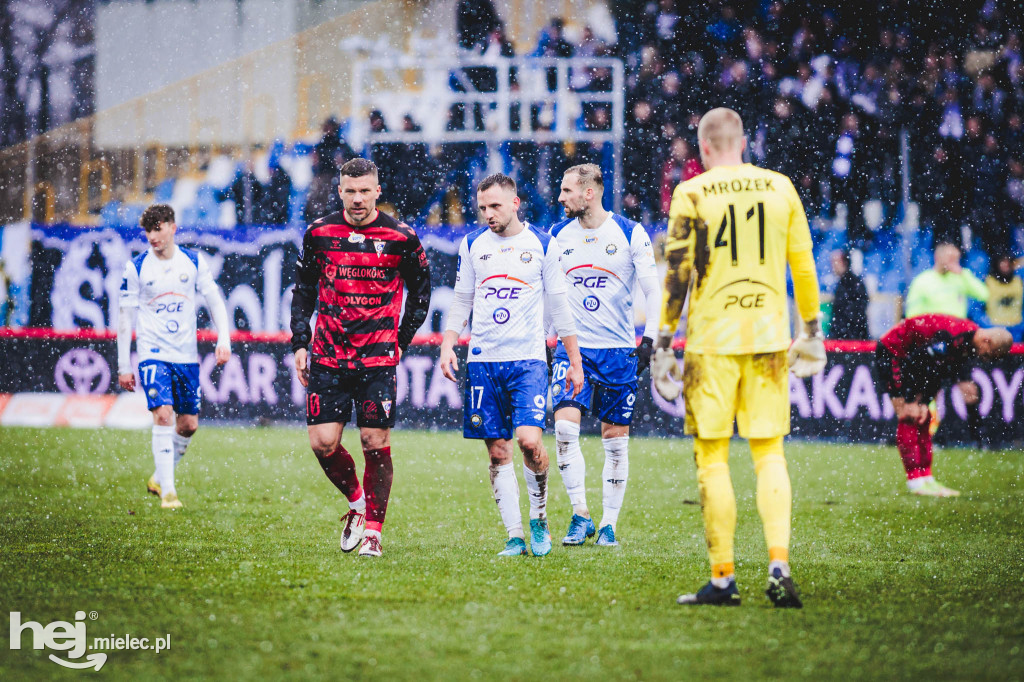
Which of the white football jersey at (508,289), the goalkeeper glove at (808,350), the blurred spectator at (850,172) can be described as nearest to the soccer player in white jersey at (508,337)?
the white football jersey at (508,289)

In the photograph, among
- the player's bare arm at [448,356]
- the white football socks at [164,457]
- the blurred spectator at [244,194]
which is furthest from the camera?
the blurred spectator at [244,194]

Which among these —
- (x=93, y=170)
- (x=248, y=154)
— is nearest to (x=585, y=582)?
(x=248, y=154)

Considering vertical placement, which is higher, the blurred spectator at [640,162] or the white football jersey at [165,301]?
the blurred spectator at [640,162]

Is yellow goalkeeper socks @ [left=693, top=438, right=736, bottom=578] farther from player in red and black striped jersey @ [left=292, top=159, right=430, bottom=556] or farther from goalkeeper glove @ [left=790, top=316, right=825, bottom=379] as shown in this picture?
player in red and black striped jersey @ [left=292, top=159, right=430, bottom=556]

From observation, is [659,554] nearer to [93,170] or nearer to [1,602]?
[1,602]

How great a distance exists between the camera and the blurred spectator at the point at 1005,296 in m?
15.0

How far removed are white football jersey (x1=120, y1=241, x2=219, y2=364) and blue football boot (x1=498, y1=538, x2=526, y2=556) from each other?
3.37 metres

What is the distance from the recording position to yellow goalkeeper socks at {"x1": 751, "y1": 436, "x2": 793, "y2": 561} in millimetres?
4512

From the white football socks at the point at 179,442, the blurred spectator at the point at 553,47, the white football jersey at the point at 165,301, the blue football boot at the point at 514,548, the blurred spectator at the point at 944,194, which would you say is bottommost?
the blue football boot at the point at 514,548

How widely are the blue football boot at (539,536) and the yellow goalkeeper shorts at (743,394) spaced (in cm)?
165

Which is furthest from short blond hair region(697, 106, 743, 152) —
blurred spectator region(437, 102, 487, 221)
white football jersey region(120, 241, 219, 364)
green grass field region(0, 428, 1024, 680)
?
blurred spectator region(437, 102, 487, 221)

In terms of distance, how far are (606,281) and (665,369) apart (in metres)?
2.00

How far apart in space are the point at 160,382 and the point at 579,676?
5516mm

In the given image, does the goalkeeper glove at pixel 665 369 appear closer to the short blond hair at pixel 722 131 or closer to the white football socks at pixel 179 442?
the short blond hair at pixel 722 131
